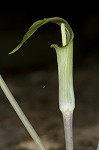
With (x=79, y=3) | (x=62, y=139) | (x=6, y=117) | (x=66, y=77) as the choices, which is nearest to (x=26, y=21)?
(x=79, y=3)

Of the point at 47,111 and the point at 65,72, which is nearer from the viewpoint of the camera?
the point at 65,72

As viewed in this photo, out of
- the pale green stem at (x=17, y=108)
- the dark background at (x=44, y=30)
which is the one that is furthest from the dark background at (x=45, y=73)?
the pale green stem at (x=17, y=108)

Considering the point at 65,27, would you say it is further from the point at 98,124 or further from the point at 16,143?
the point at 98,124

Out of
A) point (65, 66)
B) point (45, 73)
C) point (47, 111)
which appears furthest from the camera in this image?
point (45, 73)

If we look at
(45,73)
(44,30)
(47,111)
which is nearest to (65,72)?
(47,111)

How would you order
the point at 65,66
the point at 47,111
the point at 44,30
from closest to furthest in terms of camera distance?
the point at 65,66 → the point at 47,111 → the point at 44,30

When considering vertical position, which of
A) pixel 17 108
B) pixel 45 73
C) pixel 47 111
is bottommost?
pixel 17 108

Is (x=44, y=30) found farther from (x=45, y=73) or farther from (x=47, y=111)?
(x=47, y=111)

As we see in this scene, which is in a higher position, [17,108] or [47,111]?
[47,111]
